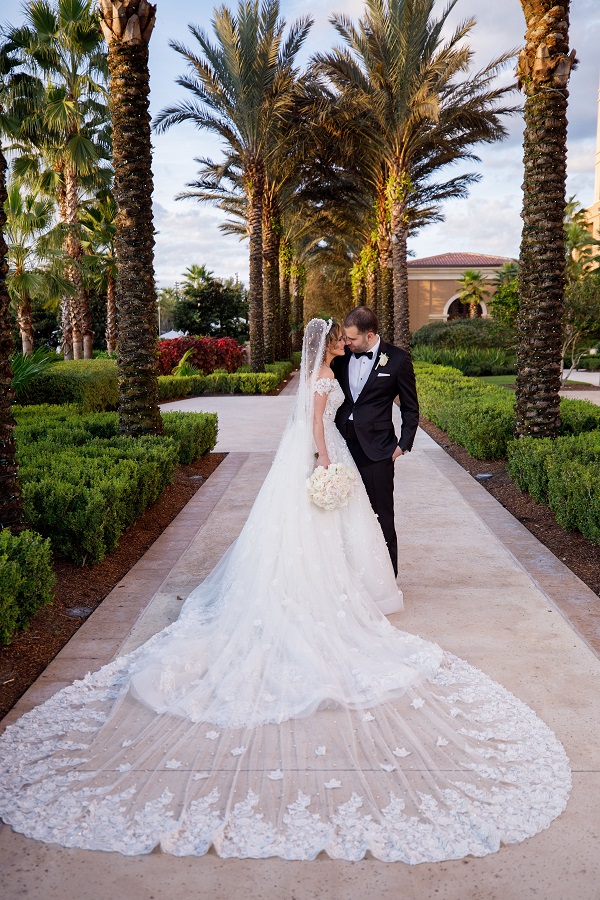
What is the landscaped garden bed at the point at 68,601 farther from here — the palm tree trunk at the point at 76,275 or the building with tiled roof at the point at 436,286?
the building with tiled roof at the point at 436,286

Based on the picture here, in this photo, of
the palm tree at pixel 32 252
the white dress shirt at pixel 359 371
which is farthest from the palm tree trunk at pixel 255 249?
the white dress shirt at pixel 359 371

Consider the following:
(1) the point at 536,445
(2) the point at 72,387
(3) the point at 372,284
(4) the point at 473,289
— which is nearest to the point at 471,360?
(3) the point at 372,284

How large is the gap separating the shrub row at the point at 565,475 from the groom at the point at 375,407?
191 cm

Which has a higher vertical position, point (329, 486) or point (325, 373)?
point (325, 373)

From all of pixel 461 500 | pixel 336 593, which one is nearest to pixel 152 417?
pixel 461 500

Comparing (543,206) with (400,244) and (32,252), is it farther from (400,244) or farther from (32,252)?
(32,252)

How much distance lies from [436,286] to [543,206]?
52.9 meters

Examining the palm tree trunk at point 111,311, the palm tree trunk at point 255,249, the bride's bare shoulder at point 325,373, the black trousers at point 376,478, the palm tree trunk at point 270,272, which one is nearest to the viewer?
the bride's bare shoulder at point 325,373

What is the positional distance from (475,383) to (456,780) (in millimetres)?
13035

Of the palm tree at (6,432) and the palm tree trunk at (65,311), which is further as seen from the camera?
the palm tree trunk at (65,311)

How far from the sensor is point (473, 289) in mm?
54438

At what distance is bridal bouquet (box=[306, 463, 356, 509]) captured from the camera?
4332mm

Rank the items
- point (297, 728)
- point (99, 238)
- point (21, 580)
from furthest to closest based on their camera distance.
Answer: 1. point (99, 238)
2. point (21, 580)
3. point (297, 728)

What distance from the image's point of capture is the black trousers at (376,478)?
491 cm
